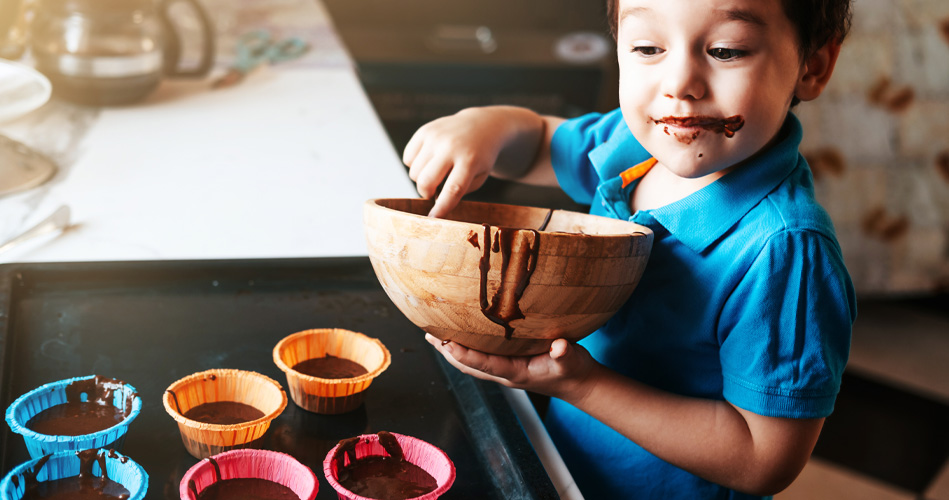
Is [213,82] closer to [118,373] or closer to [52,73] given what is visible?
[52,73]

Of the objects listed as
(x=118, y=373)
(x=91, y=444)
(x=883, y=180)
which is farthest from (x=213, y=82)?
(x=883, y=180)

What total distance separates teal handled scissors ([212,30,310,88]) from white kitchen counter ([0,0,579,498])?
5cm

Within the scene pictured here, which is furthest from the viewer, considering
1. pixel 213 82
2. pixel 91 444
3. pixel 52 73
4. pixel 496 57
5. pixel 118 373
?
pixel 496 57

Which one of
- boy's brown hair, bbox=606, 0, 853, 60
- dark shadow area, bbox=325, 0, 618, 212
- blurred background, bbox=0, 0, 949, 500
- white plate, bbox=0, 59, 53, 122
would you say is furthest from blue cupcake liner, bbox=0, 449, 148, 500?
dark shadow area, bbox=325, 0, 618, 212

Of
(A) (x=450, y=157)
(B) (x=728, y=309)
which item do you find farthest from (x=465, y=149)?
(B) (x=728, y=309)

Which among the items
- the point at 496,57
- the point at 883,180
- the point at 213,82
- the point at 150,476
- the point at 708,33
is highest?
the point at 708,33

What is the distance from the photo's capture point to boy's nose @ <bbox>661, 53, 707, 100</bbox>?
70 centimetres

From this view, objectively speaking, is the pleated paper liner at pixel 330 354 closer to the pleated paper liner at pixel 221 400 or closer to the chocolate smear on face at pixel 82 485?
the pleated paper liner at pixel 221 400

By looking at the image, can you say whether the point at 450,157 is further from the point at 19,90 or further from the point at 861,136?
the point at 861,136

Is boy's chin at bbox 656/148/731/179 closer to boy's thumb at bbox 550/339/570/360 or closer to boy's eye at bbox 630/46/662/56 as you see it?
boy's eye at bbox 630/46/662/56

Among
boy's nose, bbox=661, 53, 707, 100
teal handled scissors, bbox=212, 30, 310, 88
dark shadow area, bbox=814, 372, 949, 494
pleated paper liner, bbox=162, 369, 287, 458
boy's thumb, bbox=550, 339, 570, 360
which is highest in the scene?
boy's nose, bbox=661, 53, 707, 100

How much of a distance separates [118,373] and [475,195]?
124 cm

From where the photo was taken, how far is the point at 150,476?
67cm

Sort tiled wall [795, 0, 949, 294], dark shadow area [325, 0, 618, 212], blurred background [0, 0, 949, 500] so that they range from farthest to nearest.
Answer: dark shadow area [325, 0, 618, 212]
tiled wall [795, 0, 949, 294]
blurred background [0, 0, 949, 500]
